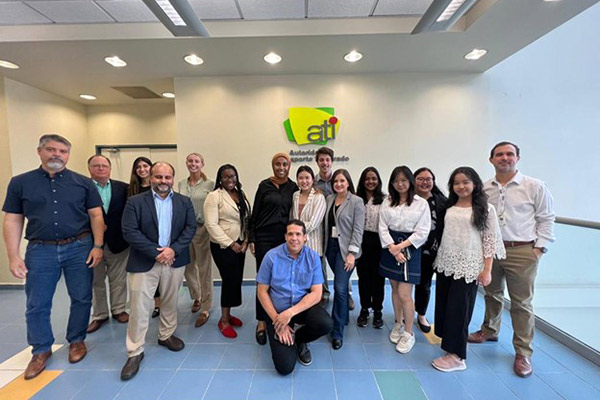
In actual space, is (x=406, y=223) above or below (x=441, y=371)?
above

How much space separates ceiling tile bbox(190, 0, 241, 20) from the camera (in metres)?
2.42

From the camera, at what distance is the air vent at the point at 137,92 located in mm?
4000

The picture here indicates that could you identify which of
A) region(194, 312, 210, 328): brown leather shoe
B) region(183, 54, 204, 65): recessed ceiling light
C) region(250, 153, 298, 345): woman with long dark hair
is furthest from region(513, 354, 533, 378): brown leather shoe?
region(183, 54, 204, 65): recessed ceiling light

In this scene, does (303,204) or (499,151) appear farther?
(303,204)

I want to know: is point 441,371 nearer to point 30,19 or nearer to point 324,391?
point 324,391

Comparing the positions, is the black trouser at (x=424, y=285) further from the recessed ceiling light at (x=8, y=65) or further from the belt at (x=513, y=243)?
the recessed ceiling light at (x=8, y=65)

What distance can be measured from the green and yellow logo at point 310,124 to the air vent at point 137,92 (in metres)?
2.34

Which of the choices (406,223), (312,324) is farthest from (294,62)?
(312,324)

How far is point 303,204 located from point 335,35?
1.80 m

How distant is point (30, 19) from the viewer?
257 centimetres

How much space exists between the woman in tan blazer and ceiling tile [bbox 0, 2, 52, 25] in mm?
2294

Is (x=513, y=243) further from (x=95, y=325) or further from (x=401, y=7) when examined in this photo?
(x=95, y=325)

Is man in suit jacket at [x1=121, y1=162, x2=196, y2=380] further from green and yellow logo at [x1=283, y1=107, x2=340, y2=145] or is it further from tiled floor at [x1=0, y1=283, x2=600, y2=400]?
green and yellow logo at [x1=283, y1=107, x2=340, y2=145]

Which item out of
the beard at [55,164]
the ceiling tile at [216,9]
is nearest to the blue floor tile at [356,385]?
the beard at [55,164]
